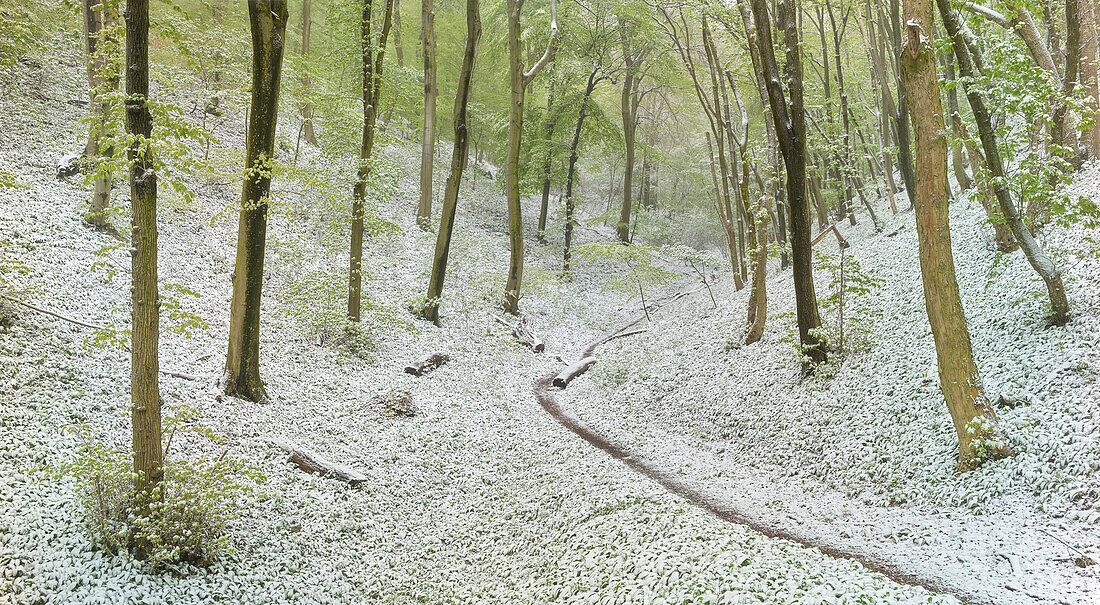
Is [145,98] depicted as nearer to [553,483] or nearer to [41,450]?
[41,450]

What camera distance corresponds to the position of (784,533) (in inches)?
257

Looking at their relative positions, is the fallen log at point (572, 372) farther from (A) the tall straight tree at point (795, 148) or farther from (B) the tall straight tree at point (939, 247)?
(B) the tall straight tree at point (939, 247)

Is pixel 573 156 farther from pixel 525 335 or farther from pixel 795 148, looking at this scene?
pixel 795 148

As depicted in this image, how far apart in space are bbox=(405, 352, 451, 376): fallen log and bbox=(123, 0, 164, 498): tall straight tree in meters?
7.51

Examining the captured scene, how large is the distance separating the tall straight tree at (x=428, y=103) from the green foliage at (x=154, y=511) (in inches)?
613

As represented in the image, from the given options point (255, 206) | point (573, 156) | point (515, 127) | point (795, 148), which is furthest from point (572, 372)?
point (573, 156)

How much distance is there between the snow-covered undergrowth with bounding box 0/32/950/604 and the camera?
521 centimetres

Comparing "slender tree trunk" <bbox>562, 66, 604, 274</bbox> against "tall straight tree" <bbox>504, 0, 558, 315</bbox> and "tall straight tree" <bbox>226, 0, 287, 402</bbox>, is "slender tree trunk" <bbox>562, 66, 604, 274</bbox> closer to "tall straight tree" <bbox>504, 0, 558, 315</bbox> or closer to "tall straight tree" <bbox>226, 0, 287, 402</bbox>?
"tall straight tree" <bbox>504, 0, 558, 315</bbox>

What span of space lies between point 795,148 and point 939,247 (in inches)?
151

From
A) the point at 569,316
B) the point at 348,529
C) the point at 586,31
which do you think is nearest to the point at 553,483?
the point at 348,529

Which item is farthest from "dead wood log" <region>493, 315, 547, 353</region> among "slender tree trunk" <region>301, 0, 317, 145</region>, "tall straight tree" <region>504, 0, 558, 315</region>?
"slender tree trunk" <region>301, 0, 317, 145</region>

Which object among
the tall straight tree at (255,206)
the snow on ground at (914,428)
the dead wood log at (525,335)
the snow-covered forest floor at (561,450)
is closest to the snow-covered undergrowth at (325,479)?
the snow-covered forest floor at (561,450)

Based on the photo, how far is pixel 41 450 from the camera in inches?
230

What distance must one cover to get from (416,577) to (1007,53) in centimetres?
999
